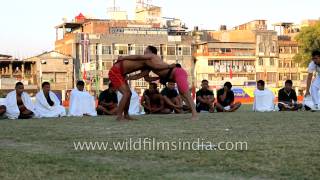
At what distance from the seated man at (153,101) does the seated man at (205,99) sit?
1332 millimetres

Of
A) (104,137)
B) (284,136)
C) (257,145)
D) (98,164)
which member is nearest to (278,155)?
(257,145)

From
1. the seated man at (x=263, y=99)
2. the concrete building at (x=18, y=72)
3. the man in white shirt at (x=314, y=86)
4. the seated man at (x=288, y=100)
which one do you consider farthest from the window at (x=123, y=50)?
the man in white shirt at (x=314, y=86)

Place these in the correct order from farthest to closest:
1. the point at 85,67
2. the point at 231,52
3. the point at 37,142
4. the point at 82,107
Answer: the point at 231,52 → the point at 85,67 → the point at 82,107 → the point at 37,142

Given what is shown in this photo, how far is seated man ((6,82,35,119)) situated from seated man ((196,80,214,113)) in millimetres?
5098

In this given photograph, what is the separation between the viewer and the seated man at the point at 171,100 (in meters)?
17.6

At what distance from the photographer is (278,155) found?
5.46 meters

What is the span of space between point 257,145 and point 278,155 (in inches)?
34.0

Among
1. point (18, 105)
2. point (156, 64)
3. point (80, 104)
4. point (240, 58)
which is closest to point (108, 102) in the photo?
point (80, 104)

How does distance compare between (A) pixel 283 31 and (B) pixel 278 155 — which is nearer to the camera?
(B) pixel 278 155

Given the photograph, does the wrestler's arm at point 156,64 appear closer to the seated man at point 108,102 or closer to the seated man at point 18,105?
the seated man at point 18,105

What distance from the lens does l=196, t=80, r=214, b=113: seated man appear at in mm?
18391

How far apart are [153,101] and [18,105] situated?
3938 millimetres

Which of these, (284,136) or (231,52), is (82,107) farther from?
(231,52)

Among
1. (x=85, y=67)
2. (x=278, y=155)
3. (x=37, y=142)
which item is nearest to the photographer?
(x=278, y=155)
